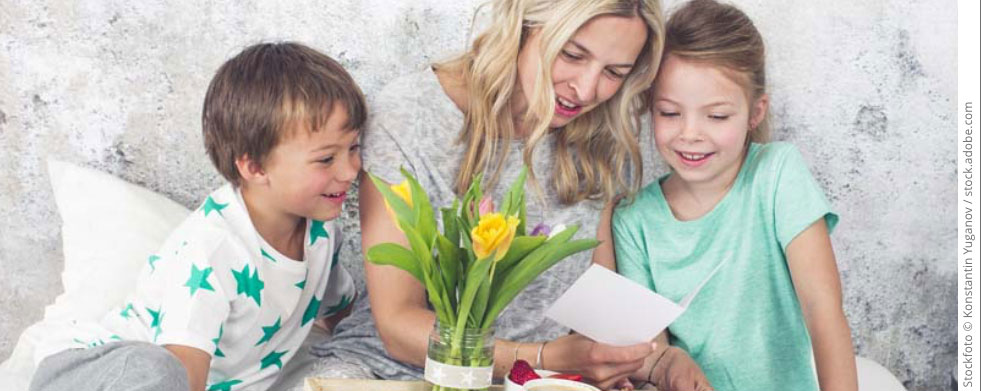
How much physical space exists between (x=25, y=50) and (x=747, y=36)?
141 cm

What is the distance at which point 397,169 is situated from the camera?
6.09 ft

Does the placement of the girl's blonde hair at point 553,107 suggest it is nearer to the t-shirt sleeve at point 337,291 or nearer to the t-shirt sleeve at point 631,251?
the t-shirt sleeve at point 631,251

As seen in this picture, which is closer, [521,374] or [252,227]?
[521,374]

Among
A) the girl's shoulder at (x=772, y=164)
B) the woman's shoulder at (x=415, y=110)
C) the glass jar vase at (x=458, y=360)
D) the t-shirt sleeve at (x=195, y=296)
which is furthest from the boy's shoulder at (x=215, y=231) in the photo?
the girl's shoulder at (x=772, y=164)

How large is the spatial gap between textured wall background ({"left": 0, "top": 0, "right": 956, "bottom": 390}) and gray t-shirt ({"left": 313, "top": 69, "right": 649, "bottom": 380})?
14.6 inches

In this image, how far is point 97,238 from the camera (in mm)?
2078

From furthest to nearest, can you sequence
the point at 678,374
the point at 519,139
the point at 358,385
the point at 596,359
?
1. the point at 519,139
2. the point at 678,374
3. the point at 596,359
4. the point at 358,385

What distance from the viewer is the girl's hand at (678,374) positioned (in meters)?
1.83

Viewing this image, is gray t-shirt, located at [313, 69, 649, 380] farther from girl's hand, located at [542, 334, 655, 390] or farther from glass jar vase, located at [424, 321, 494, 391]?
glass jar vase, located at [424, 321, 494, 391]

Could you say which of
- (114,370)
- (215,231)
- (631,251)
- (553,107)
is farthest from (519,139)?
(114,370)

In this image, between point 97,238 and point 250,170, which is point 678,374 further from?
point 97,238

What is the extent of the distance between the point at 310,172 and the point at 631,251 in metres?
0.64

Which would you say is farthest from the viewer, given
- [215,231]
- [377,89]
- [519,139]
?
[377,89]

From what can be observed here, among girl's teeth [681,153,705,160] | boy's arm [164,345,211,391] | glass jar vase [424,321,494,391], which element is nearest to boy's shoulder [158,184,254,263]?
boy's arm [164,345,211,391]
